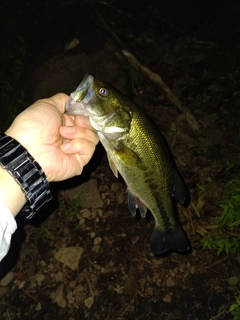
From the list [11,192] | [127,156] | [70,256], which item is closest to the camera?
[11,192]

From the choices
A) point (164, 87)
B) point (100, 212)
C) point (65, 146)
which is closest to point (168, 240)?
point (65, 146)

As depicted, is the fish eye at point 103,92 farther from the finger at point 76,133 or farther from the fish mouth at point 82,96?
the finger at point 76,133

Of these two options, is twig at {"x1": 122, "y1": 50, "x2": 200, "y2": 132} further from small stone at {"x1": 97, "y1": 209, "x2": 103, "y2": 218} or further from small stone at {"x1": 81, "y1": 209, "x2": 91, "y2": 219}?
small stone at {"x1": 81, "y1": 209, "x2": 91, "y2": 219}

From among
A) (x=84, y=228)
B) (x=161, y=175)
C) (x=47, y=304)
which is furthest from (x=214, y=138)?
(x=47, y=304)

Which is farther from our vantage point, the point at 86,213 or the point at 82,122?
the point at 86,213

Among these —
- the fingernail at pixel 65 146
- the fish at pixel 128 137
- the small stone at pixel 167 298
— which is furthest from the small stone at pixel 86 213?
the fingernail at pixel 65 146

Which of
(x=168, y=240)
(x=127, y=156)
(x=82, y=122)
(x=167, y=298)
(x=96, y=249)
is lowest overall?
(x=167, y=298)

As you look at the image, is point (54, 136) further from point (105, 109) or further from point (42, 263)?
point (42, 263)
